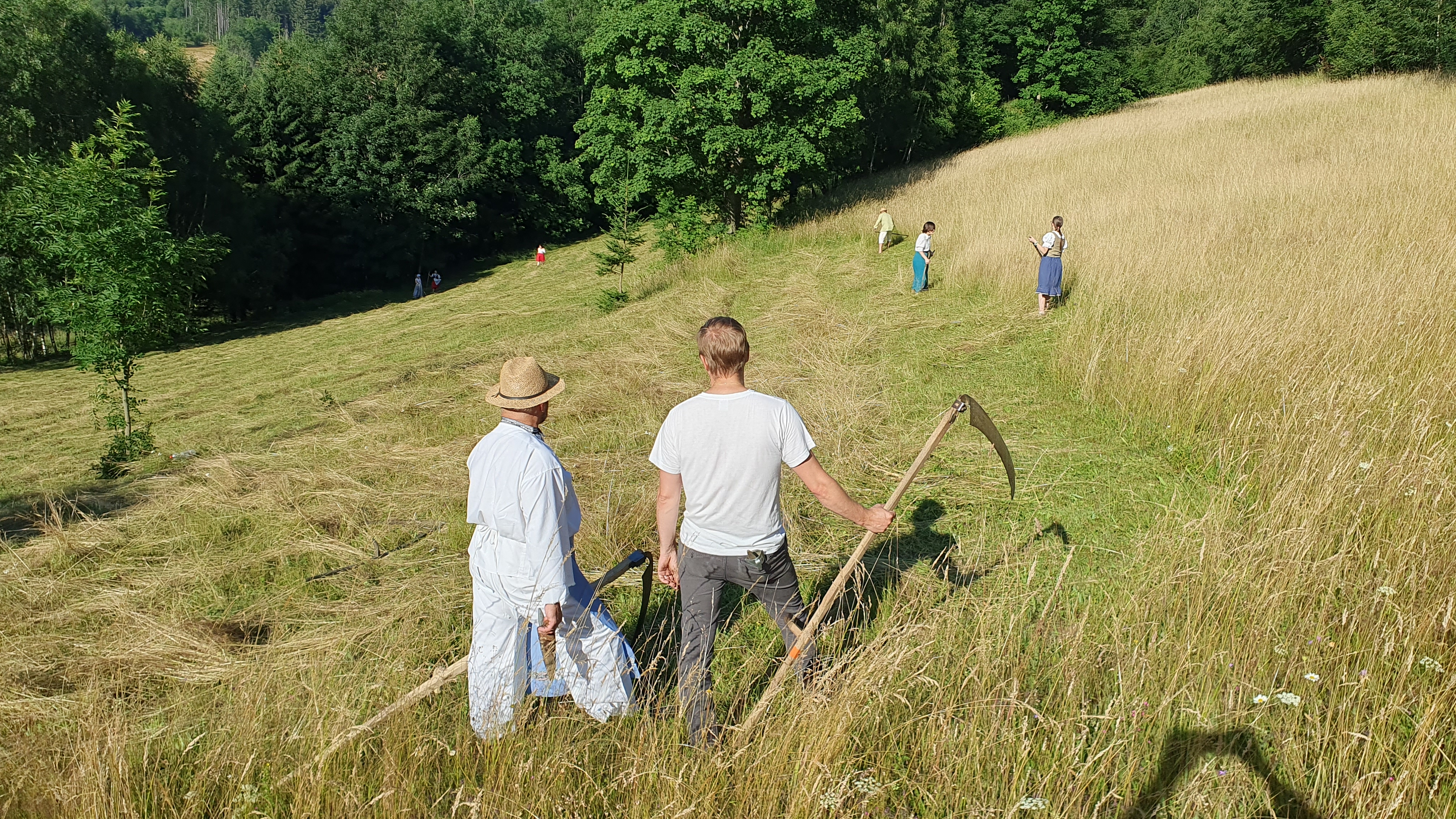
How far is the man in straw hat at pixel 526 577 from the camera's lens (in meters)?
3.13

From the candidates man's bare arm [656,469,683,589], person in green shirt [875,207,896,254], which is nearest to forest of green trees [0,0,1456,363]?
person in green shirt [875,207,896,254]

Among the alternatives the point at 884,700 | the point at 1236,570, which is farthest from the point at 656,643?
the point at 1236,570

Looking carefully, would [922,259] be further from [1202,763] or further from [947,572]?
[1202,763]

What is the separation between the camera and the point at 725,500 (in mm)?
3105

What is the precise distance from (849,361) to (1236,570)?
6.32m

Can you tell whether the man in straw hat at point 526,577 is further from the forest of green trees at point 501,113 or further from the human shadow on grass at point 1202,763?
the forest of green trees at point 501,113

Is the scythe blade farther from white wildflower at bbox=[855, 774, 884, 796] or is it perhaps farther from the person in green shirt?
the person in green shirt

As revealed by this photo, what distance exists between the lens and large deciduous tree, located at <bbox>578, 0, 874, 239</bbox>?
21.9m

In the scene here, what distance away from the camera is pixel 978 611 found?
3.38 m

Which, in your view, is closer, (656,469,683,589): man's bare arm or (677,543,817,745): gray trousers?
(677,543,817,745): gray trousers

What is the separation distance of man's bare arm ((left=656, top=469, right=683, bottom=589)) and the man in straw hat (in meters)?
0.34

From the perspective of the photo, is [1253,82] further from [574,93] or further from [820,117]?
[574,93]

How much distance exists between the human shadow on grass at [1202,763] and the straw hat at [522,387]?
254 cm

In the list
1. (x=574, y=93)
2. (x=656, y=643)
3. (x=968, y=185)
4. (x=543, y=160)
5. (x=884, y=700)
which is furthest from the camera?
(x=574, y=93)
